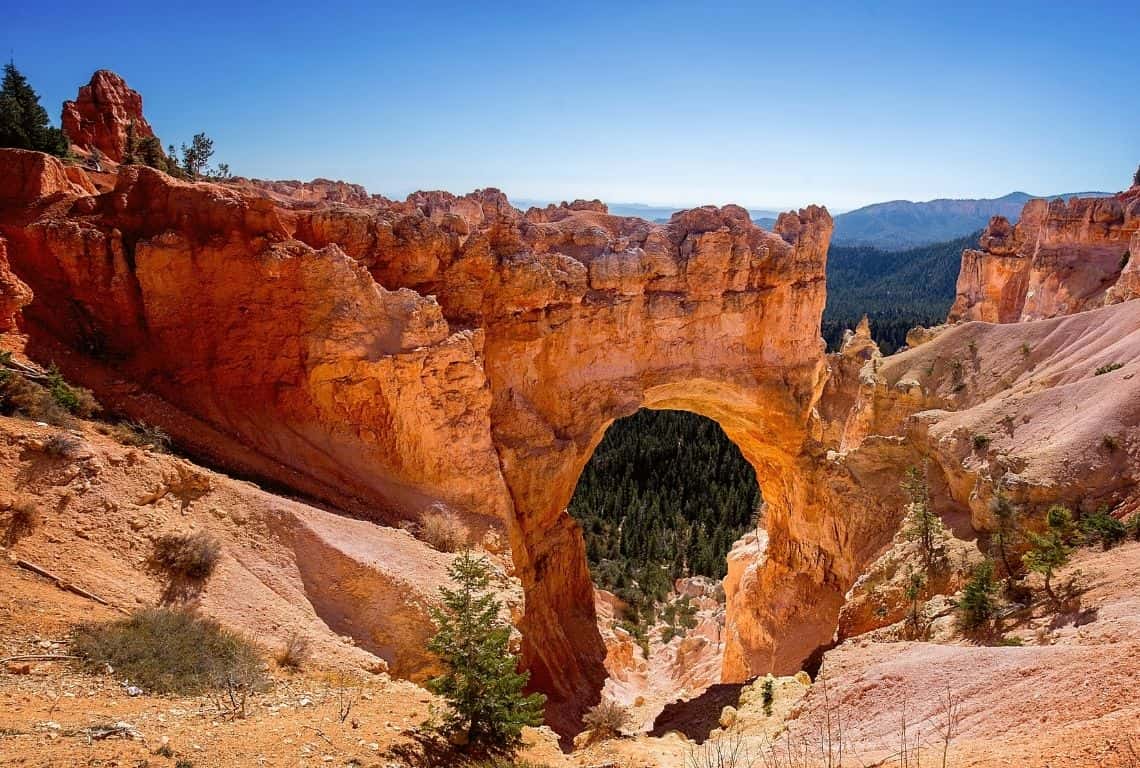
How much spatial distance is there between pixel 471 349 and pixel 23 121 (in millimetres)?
17940

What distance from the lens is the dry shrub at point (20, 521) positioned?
9961 mm

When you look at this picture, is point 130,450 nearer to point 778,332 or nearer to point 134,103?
point 778,332

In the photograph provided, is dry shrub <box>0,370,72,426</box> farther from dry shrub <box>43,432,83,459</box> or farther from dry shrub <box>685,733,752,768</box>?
dry shrub <box>685,733,752,768</box>

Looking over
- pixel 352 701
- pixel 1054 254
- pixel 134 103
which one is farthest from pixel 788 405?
pixel 134 103

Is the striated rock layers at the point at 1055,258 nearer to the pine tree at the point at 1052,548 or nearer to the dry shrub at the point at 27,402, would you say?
the pine tree at the point at 1052,548

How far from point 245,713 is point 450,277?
561 inches

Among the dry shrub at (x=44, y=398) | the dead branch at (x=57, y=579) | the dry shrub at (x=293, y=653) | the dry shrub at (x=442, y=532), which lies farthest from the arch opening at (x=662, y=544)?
the dry shrub at (x=44, y=398)

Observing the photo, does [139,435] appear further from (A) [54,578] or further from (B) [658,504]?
(B) [658,504]

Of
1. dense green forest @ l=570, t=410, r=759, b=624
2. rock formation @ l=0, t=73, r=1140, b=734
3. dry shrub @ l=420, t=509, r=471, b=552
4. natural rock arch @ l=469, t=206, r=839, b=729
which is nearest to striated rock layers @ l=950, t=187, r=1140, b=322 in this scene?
rock formation @ l=0, t=73, r=1140, b=734

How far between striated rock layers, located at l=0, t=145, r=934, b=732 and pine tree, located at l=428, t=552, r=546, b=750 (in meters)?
6.52

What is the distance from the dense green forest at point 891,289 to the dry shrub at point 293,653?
88.5 meters

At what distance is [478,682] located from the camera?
10109 mm

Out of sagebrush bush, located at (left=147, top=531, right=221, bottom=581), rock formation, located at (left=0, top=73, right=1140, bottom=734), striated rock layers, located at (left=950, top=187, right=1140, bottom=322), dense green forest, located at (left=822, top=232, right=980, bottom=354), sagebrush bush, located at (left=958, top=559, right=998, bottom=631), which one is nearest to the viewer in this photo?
sagebrush bush, located at (left=147, top=531, right=221, bottom=581)

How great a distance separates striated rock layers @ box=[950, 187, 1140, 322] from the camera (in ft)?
148
